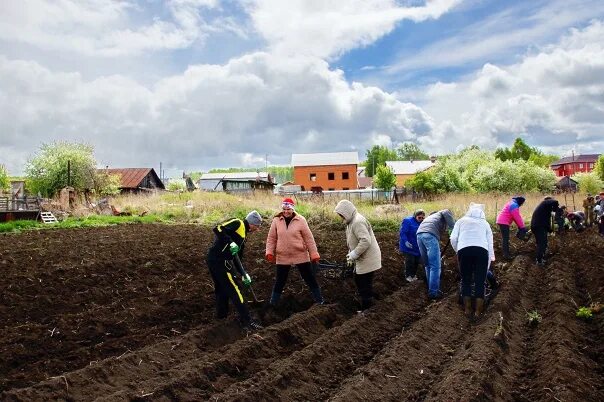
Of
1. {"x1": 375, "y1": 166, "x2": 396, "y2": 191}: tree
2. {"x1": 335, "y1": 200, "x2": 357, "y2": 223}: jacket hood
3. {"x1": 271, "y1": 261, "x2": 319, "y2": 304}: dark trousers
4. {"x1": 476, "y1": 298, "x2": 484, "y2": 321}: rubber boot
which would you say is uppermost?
{"x1": 375, "y1": 166, "x2": 396, "y2": 191}: tree

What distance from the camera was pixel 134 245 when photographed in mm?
16938

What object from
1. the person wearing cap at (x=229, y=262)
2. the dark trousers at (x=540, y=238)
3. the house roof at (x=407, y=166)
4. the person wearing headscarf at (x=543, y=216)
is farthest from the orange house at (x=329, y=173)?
the person wearing cap at (x=229, y=262)

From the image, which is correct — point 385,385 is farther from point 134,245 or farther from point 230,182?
point 230,182

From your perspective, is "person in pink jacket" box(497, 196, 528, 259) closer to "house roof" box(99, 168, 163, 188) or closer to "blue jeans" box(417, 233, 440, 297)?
"blue jeans" box(417, 233, 440, 297)

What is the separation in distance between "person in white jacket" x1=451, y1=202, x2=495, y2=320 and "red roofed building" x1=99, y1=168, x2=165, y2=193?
170 feet

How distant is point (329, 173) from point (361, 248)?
2494 inches

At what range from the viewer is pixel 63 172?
163 ft

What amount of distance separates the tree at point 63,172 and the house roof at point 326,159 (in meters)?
27.5

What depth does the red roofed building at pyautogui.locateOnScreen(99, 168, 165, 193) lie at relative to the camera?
59.3 metres

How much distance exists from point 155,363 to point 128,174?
5778 centimetres

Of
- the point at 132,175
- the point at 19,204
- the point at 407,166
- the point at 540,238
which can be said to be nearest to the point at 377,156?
the point at 407,166

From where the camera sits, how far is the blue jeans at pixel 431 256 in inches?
391

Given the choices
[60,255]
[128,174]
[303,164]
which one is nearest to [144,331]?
[60,255]

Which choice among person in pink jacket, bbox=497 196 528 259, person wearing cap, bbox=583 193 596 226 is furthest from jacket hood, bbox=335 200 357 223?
person wearing cap, bbox=583 193 596 226
